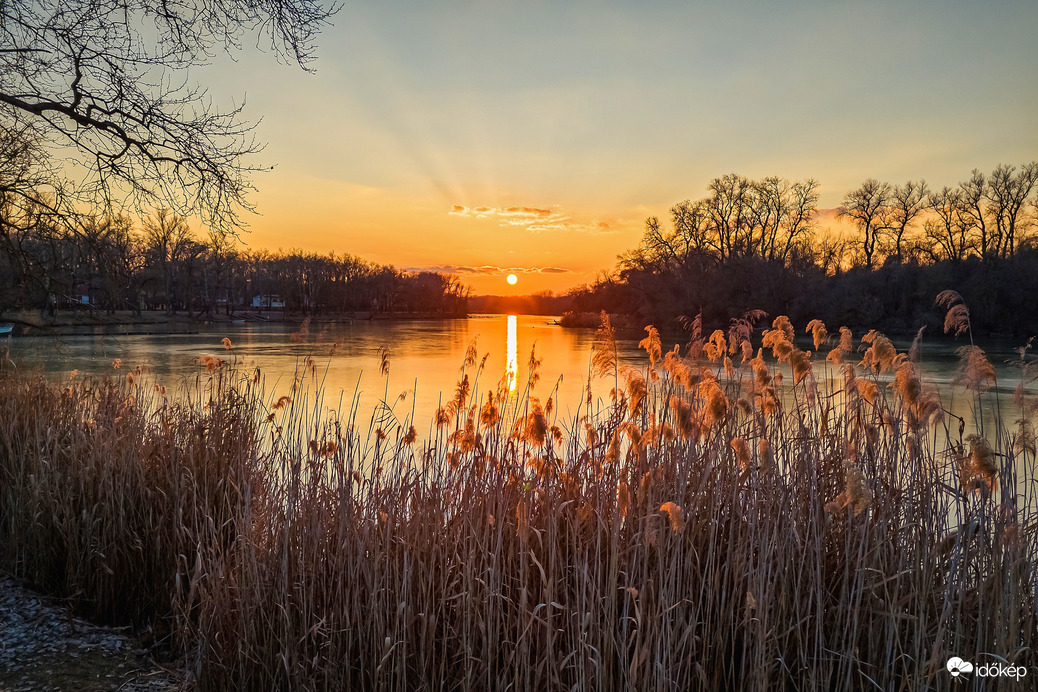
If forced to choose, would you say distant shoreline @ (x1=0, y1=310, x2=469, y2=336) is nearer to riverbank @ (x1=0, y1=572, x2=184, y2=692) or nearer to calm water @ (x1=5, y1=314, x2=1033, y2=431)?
calm water @ (x1=5, y1=314, x2=1033, y2=431)

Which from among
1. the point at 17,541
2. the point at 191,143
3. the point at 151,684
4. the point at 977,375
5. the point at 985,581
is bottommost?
the point at 151,684

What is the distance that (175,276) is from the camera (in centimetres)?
6291

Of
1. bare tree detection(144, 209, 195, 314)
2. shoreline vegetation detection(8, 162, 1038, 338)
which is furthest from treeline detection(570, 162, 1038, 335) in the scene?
bare tree detection(144, 209, 195, 314)

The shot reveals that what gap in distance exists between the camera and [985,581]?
2.48 m

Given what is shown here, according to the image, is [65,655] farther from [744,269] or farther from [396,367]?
[744,269]

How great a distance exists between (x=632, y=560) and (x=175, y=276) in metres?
71.5

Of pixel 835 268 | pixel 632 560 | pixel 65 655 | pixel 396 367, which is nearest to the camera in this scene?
pixel 632 560

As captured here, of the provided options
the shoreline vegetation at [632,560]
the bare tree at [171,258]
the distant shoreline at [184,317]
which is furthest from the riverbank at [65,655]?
the bare tree at [171,258]

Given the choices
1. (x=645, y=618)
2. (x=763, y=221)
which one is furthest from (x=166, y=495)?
(x=763, y=221)

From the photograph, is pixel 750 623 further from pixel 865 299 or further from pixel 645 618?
pixel 865 299

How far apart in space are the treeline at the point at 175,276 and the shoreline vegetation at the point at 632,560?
4.56m

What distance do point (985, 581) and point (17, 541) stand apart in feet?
19.7

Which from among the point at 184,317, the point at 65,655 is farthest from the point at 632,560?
the point at 184,317

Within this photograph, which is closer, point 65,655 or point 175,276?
point 65,655
